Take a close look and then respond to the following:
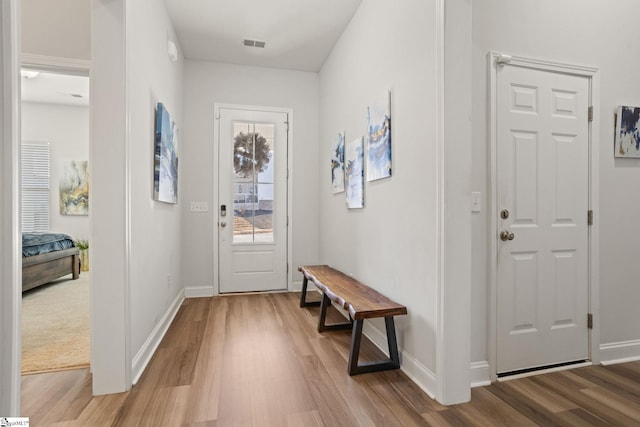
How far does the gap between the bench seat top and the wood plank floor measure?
1.33 feet

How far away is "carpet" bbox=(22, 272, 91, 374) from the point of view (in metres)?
2.19

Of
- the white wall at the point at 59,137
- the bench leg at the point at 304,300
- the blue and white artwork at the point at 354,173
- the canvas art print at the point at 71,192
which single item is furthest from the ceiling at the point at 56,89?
the bench leg at the point at 304,300

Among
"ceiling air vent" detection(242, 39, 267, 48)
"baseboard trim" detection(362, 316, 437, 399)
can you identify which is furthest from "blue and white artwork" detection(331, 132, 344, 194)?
"baseboard trim" detection(362, 316, 437, 399)

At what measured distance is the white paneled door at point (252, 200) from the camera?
13.1 ft

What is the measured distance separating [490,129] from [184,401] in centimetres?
236

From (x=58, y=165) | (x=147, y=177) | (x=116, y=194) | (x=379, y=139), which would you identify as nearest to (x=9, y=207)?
(x=116, y=194)

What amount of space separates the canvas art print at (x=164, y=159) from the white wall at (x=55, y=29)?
62 cm

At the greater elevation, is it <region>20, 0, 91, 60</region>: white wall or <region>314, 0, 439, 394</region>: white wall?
<region>20, 0, 91, 60</region>: white wall

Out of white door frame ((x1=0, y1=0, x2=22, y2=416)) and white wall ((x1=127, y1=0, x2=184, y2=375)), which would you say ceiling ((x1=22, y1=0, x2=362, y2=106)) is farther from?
white door frame ((x1=0, y1=0, x2=22, y2=416))

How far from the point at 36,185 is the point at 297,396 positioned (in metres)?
6.42

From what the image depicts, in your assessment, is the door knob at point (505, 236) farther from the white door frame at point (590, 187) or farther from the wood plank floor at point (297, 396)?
the wood plank floor at point (297, 396)

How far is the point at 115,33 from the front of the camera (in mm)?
1778

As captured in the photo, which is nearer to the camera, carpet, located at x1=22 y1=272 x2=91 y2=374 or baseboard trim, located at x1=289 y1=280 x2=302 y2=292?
carpet, located at x1=22 y1=272 x2=91 y2=374

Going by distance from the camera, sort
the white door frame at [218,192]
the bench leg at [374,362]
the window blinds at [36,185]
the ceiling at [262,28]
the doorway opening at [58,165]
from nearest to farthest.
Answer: the bench leg at [374,362]
the ceiling at [262,28]
the white door frame at [218,192]
the doorway opening at [58,165]
the window blinds at [36,185]
